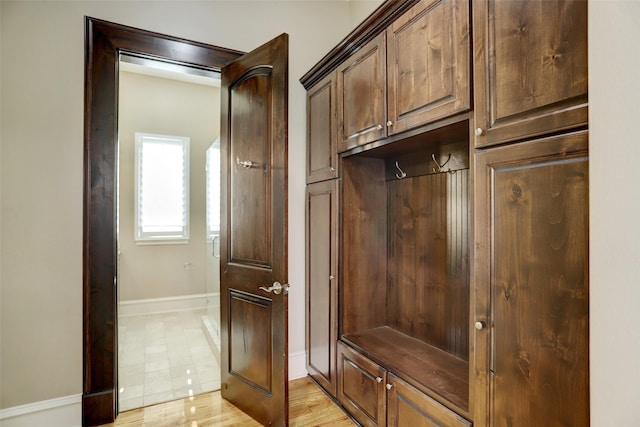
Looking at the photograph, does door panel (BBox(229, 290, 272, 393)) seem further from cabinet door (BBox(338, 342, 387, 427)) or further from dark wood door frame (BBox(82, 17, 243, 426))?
dark wood door frame (BBox(82, 17, 243, 426))

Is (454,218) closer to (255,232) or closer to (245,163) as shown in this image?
(255,232)

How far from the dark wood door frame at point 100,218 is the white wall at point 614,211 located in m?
2.42

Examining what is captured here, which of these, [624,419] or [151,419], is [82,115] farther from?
[624,419]

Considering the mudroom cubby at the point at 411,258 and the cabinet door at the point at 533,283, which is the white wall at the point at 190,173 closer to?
the mudroom cubby at the point at 411,258

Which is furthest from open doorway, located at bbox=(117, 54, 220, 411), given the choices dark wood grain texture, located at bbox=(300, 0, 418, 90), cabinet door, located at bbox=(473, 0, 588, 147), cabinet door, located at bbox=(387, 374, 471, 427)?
cabinet door, located at bbox=(473, 0, 588, 147)

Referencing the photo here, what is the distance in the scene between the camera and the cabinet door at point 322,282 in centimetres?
222

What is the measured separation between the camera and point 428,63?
4.91 ft

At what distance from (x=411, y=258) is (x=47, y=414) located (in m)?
2.43

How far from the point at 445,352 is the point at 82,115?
8.70 feet

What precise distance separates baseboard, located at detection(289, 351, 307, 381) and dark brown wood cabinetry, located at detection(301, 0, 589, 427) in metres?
0.16

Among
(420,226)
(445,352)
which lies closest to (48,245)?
(420,226)

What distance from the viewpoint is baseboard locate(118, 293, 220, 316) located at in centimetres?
416

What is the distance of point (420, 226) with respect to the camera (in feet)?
6.89

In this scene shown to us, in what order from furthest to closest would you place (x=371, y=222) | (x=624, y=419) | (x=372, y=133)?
1. (x=371, y=222)
2. (x=372, y=133)
3. (x=624, y=419)
